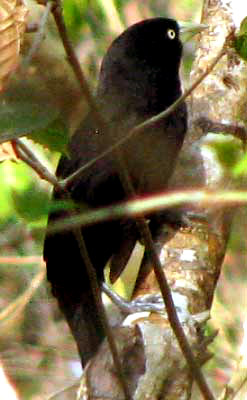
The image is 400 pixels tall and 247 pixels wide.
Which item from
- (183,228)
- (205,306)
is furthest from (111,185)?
(205,306)

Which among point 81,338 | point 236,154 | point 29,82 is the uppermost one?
point 29,82

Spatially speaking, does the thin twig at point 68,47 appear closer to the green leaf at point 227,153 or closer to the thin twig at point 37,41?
the thin twig at point 37,41

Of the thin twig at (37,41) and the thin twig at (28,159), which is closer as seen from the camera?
the thin twig at (37,41)

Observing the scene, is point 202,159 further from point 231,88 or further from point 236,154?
point 236,154

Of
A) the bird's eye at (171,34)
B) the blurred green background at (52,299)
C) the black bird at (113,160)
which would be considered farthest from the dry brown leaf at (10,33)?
the bird's eye at (171,34)

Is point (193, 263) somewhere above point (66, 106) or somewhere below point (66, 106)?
below

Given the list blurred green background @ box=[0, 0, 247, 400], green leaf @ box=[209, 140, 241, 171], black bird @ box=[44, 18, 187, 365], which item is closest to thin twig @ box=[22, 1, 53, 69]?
green leaf @ box=[209, 140, 241, 171]
